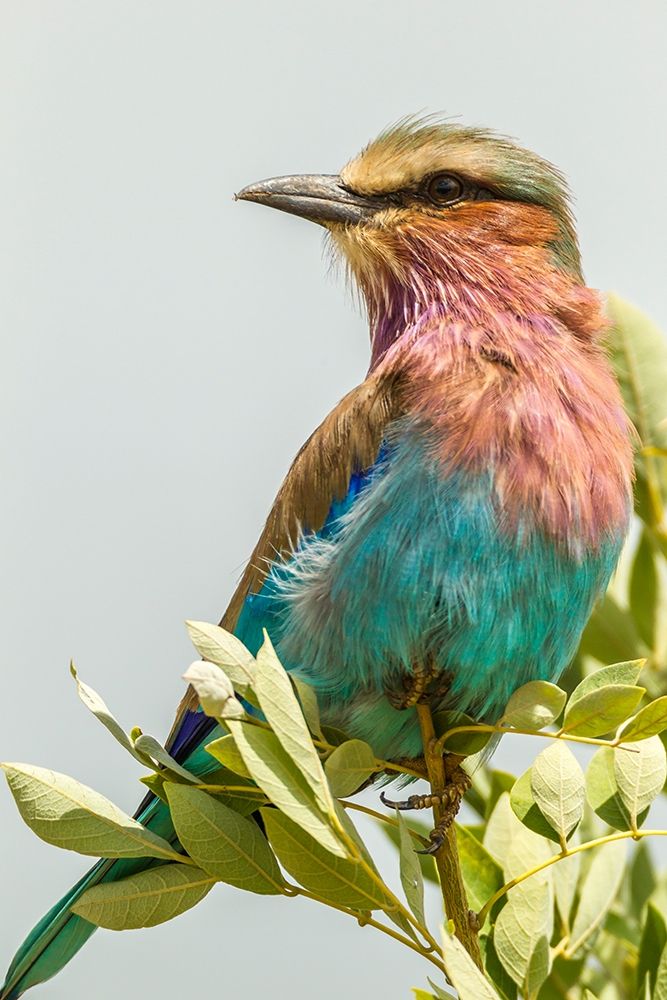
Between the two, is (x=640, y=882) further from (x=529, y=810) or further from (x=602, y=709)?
(x=602, y=709)

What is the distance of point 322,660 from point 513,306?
1.02m

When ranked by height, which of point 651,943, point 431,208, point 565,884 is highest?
point 431,208

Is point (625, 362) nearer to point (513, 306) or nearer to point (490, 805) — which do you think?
point (513, 306)

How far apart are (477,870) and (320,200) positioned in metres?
1.79

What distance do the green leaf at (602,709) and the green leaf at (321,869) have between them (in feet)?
1.43

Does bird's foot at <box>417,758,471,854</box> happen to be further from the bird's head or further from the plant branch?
the bird's head

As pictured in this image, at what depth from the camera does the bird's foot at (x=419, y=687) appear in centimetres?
288

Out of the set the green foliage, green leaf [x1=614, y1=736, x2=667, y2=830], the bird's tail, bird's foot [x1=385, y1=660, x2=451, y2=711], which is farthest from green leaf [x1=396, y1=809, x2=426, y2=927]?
the bird's tail

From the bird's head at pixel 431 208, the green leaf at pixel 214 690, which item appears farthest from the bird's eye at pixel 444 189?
the green leaf at pixel 214 690

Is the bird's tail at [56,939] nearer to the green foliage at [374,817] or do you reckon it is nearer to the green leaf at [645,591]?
the green foliage at [374,817]

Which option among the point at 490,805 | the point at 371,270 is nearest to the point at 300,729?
the point at 490,805

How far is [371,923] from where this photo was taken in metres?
2.38

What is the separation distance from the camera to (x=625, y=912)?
3375 mm

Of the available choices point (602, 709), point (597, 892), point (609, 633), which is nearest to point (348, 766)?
point (602, 709)
